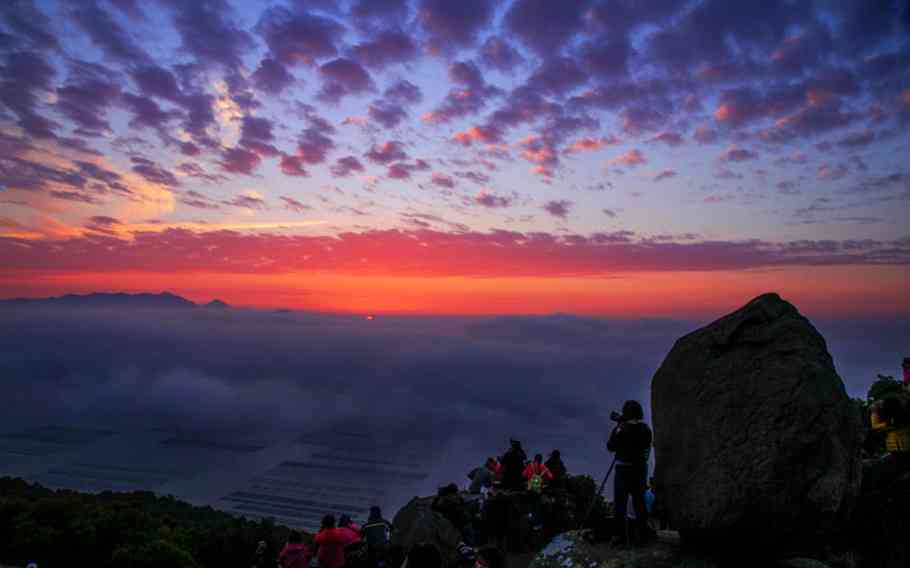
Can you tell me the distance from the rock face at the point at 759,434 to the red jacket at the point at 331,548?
7872mm

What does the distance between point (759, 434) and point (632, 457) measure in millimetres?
2248

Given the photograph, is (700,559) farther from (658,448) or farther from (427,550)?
(427,550)

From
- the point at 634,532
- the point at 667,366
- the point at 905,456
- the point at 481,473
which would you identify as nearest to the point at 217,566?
the point at 481,473

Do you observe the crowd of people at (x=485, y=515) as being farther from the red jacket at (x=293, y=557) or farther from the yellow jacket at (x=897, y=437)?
the yellow jacket at (x=897, y=437)

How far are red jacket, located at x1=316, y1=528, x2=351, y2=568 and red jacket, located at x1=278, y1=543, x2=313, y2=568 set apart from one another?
0.37m

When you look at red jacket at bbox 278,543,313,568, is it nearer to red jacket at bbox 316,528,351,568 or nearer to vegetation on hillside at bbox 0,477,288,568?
red jacket at bbox 316,528,351,568

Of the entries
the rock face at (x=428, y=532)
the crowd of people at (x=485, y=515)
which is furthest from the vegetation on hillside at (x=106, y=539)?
the crowd of people at (x=485, y=515)

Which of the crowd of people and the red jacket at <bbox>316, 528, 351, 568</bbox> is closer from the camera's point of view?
the crowd of people

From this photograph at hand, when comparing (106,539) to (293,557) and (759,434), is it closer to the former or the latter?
(293,557)

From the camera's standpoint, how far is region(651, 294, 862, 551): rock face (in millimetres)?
7734

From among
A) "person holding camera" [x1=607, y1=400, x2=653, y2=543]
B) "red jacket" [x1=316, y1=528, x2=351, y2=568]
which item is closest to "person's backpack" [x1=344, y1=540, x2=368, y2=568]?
"red jacket" [x1=316, y1=528, x2=351, y2=568]

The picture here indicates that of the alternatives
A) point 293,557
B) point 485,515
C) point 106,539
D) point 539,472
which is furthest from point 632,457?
point 106,539

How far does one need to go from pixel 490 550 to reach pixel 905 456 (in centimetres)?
1160

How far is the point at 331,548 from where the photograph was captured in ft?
39.8
